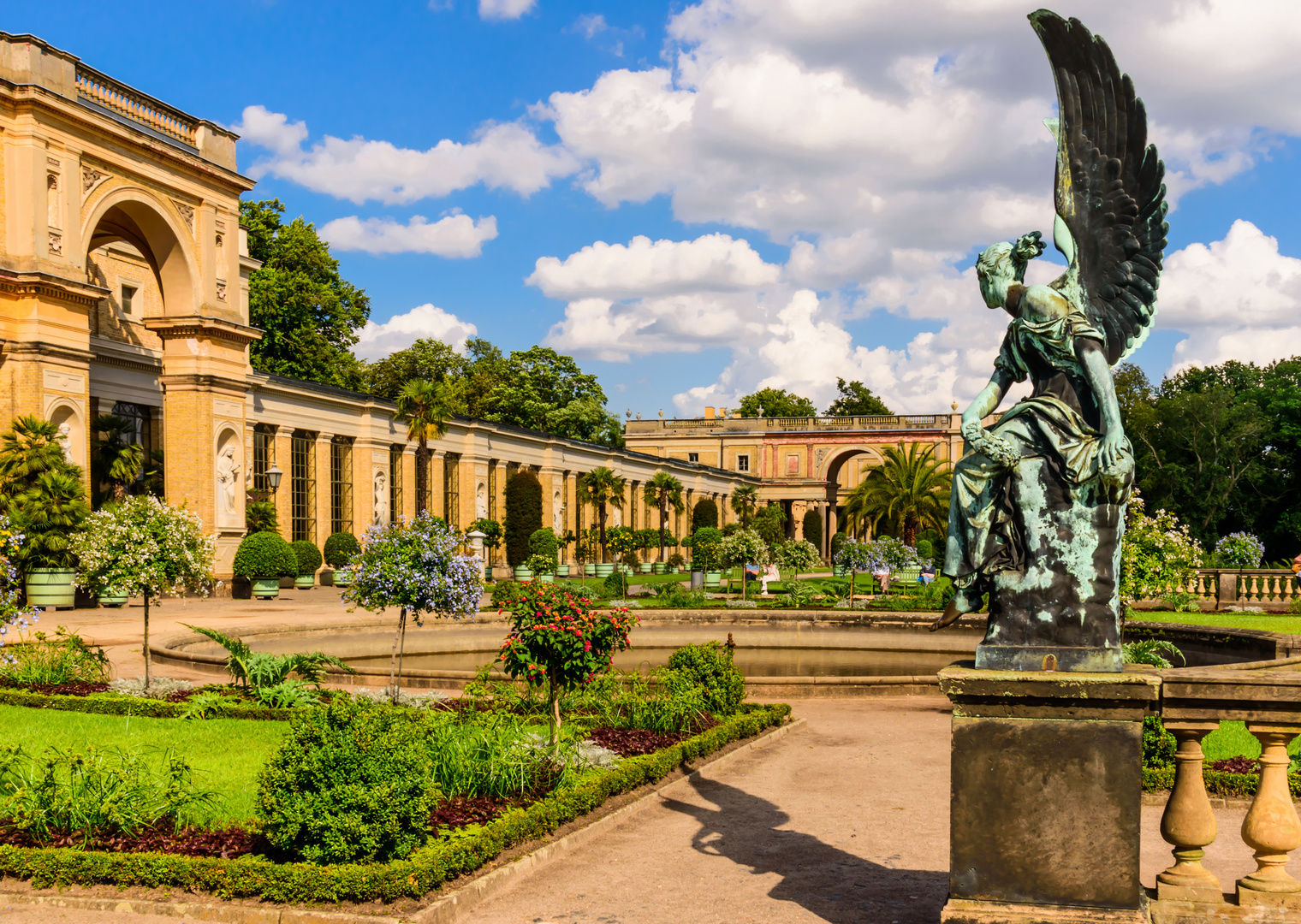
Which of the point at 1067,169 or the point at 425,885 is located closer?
the point at 1067,169

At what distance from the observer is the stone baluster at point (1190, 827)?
180 inches

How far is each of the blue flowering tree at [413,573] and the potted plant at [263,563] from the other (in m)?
20.5

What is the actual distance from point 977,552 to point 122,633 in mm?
20107

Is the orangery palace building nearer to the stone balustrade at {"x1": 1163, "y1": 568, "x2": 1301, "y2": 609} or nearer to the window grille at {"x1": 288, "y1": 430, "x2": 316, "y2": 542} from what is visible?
the window grille at {"x1": 288, "y1": 430, "x2": 316, "y2": 542}

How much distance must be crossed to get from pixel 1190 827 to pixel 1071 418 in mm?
1818

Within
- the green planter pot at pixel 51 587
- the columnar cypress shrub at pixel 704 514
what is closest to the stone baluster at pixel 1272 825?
the green planter pot at pixel 51 587

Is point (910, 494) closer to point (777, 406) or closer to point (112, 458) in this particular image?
point (112, 458)

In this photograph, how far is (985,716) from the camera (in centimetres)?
450

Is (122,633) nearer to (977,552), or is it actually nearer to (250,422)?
(250,422)

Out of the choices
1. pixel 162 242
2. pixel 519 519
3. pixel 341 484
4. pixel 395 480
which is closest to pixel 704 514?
pixel 519 519

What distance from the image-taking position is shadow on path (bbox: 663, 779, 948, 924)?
5.85 m

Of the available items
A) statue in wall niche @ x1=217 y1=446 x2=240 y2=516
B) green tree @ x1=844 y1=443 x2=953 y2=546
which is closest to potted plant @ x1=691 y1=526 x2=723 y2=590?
green tree @ x1=844 y1=443 x2=953 y2=546

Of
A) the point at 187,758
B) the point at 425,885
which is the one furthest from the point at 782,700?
the point at 425,885

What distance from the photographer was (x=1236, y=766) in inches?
347
